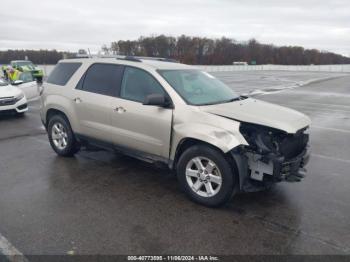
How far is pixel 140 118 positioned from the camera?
4.40 metres

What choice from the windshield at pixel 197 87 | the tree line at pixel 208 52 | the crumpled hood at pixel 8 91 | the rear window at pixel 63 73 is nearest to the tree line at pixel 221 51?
the tree line at pixel 208 52

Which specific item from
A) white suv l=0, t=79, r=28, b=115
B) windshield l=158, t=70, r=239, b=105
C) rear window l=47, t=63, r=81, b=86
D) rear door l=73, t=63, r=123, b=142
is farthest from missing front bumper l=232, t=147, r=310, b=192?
white suv l=0, t=79, r=28, b=115

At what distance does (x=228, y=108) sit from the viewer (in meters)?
4.12

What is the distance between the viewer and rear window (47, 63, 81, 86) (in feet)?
18.4

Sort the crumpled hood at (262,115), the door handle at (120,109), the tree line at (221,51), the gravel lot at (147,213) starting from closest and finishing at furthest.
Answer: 1. the gravel lot at (147,213)
2. the crumpled hood at (262,115)
3. the door handle at (120,109)
4. the tree line at (221,51)

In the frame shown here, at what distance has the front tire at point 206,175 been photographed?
3707 mm

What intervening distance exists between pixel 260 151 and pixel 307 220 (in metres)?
0.97

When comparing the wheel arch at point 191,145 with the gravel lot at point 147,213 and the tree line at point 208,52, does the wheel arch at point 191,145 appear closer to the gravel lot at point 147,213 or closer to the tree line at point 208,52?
the gravel lot at point 147,213

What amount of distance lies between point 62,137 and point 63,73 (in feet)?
3.87

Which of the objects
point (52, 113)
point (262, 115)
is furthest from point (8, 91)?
point (262, 115)

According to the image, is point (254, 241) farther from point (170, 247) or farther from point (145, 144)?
point (145, 144)

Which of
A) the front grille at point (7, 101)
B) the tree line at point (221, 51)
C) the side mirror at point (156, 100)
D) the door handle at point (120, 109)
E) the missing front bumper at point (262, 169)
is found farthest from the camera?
the tree line at point (221, 51)

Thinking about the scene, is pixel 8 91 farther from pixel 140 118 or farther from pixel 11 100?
pixel 140 118

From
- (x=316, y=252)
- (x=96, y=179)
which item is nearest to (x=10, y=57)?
(x=96, y=179)
